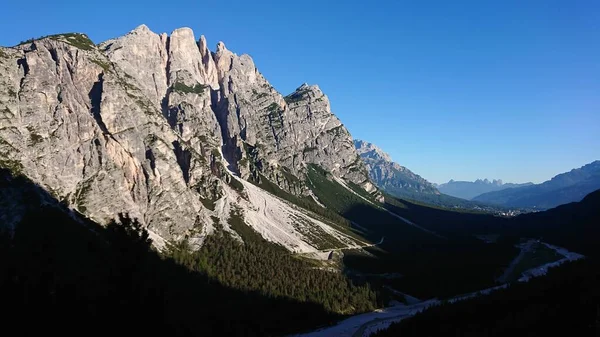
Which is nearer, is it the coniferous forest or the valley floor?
the coniferous forest

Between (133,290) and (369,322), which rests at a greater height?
(133,290)

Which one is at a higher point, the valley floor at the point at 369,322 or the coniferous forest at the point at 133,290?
the coniferous forest at the point at 133,290

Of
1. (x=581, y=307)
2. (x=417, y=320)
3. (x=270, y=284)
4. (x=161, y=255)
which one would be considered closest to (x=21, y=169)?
(x=161, y=255)

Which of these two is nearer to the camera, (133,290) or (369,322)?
(133,290)

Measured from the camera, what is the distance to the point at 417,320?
348ft

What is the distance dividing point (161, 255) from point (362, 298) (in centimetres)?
9514

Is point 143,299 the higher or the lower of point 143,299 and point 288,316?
the higher

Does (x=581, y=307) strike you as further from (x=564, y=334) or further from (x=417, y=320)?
(x=417, y=320)

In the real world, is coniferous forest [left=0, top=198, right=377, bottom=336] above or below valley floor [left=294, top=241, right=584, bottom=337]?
above

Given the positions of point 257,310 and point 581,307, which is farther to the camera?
point 257,310

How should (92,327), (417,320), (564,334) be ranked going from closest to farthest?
(92,327) < (564,334) < (417,320)

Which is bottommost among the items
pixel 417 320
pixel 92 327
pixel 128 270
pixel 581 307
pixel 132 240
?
pixel 417 320

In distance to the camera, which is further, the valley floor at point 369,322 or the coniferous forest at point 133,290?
the valley floor at point 369,322

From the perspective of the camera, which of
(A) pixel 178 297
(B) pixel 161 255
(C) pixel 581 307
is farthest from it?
(B) pixel 161 255
